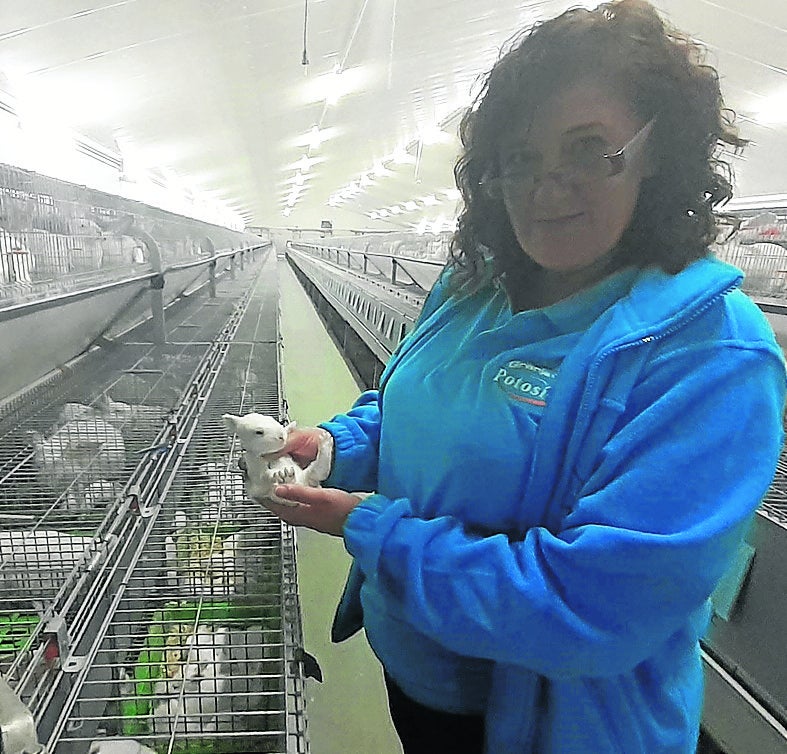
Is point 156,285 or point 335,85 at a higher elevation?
point 335,85

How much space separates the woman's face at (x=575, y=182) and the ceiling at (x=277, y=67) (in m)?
0.13

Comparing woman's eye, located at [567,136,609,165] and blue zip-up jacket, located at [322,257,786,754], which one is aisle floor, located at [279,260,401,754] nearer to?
blue zip-up jacket, located at [322,257,786,754]

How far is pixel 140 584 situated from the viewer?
103cm

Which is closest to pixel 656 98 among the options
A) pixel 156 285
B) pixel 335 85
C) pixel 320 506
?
pixel 320 506

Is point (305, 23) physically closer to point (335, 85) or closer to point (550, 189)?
point (335, 85)

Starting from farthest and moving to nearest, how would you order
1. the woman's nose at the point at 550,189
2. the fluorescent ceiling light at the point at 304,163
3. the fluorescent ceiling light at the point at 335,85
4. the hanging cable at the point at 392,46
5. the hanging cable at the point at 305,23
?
the fluorescent ceiling light at the point at 304,163 < the fluorescent ceiling light at the point at 335,85 < the hanging cable at the point at 392,46 < the hanging cable at the point at 305,23 < the woman's nose at the point at 550,189

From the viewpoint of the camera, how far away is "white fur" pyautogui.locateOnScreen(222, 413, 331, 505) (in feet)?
2.50

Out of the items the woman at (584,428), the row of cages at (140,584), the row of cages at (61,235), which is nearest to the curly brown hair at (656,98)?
the woman at (584,428)

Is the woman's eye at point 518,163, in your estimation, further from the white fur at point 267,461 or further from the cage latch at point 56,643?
the cage latch at point 56,643

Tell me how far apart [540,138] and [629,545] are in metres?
0.39

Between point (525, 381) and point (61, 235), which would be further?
point (61, 235)

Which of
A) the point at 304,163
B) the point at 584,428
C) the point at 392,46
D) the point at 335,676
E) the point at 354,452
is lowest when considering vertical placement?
the point at 335,676

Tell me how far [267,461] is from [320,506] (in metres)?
0.17

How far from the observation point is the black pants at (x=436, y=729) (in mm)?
750
